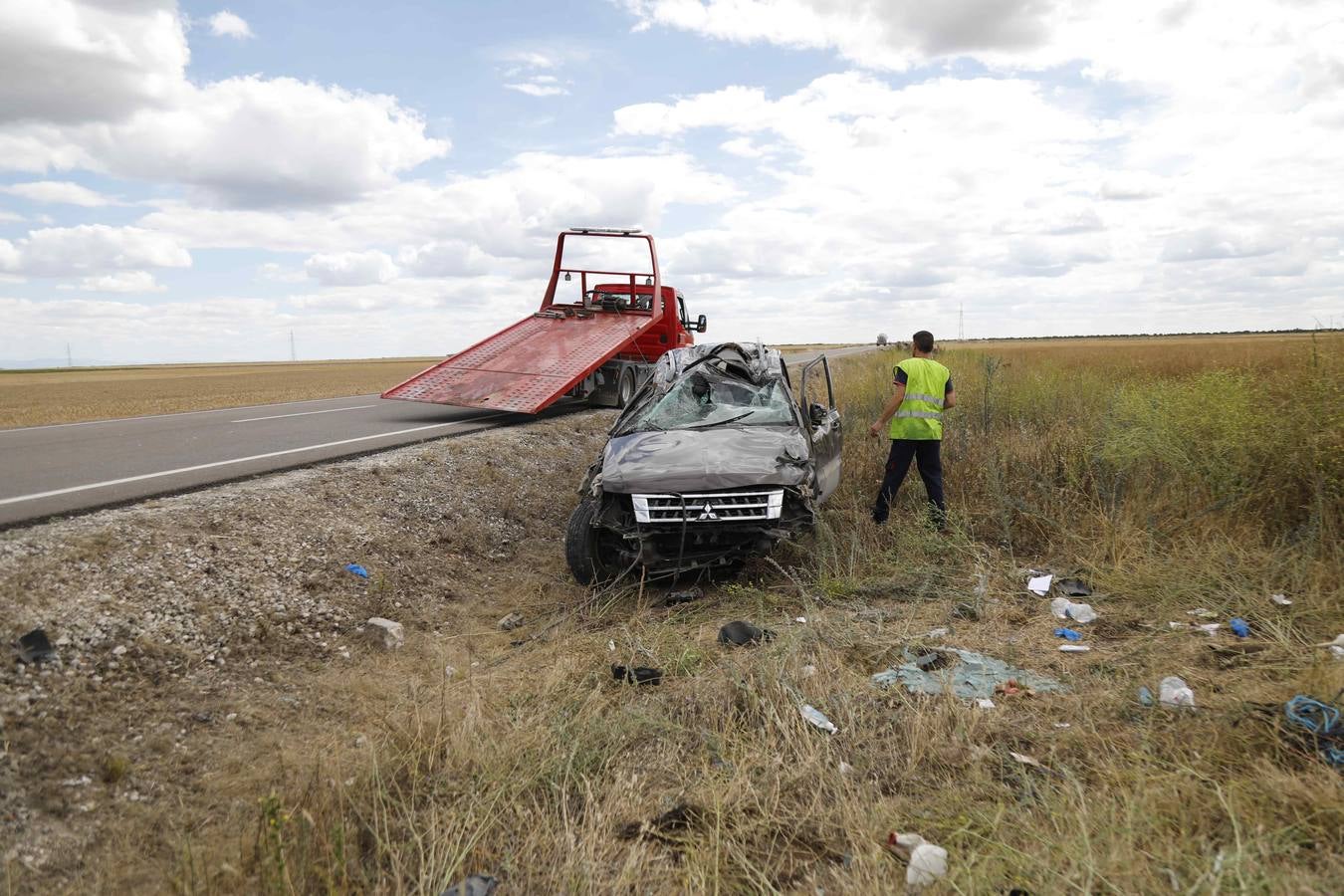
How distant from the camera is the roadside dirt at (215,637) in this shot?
3.37 metres

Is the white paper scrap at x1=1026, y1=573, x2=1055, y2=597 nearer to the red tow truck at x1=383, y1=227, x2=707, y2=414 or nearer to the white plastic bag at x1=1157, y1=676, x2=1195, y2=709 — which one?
the white plastic bag at x1=1157, y1=676, x2=1195, y2=709

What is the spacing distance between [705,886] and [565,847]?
50 centimetres

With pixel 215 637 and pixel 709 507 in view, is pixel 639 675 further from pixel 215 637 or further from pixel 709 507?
pixel 215 637

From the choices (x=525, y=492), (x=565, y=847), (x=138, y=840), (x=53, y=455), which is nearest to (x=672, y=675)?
(x=565, y=847)

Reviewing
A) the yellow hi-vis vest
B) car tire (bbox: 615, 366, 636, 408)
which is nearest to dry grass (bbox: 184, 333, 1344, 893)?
the yellow hi-vis vest

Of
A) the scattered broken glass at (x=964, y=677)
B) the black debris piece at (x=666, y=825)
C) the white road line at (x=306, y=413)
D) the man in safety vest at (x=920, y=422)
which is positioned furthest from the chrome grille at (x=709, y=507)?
the white road line at (x=306, y=413)

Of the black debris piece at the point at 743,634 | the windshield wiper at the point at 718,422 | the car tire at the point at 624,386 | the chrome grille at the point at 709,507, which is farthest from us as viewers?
the car tire at the point at 624,386

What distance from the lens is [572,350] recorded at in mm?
12680

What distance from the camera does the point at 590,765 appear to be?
338 cm

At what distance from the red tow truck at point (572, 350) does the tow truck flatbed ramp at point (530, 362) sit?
0.02 metres

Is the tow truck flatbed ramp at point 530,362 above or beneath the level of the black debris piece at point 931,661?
above

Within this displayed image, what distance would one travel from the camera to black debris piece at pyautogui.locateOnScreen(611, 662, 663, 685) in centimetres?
436

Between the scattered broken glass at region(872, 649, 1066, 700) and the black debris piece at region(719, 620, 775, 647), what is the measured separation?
0.84 meters

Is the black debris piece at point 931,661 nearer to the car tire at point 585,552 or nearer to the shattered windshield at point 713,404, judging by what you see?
the car tire at point 585,552
